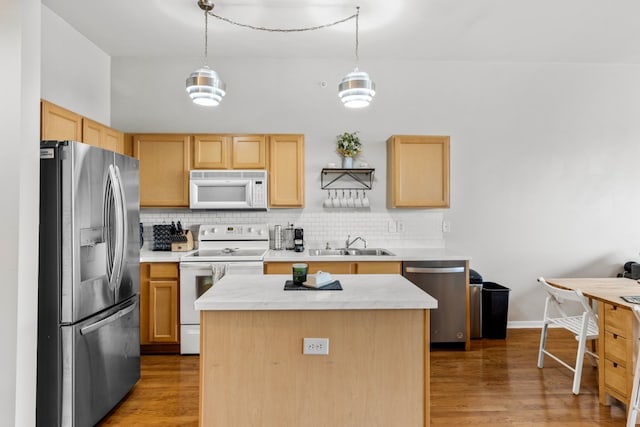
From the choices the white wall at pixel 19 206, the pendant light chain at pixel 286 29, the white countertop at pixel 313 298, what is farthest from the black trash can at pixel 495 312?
the white wall at pixel 19 206

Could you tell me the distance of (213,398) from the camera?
1.66 metres

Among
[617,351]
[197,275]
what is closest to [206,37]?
[197,275]

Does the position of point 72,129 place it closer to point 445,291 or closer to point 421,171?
point 421,171

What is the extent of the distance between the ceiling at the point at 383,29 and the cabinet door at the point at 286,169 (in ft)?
3.38

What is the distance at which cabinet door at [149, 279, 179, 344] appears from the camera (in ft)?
10.7

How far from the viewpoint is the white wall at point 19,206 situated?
165 cm

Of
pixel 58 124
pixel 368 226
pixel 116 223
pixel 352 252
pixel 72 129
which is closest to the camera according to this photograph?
pixel 116 223

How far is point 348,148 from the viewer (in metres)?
3.88

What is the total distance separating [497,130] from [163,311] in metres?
4.13

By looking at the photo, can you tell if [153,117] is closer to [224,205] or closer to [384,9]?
[224,205]

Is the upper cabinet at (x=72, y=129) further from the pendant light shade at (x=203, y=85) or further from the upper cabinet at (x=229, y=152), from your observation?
the pendant light shade at (x=203, y=85)

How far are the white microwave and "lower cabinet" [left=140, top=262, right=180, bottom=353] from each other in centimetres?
71

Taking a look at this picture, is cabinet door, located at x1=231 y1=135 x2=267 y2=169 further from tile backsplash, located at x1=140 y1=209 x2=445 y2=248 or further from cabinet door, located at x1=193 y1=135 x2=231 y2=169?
tile backsplash, located at x1=140 y1=209 x2=445 y2=248

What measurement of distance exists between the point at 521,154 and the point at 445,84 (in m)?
1.22
